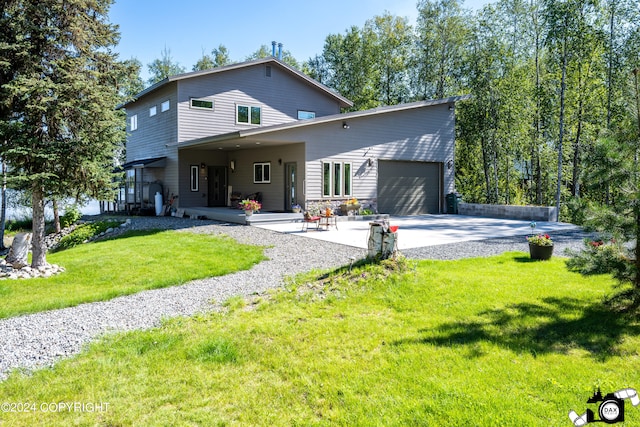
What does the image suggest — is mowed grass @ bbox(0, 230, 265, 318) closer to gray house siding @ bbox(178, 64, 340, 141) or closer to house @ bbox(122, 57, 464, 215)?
house @ bbox(122, 57, 464, 215)

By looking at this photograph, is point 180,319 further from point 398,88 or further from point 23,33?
point 398,88

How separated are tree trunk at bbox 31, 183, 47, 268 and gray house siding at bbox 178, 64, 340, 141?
8.69 m

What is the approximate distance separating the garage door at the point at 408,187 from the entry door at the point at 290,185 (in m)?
3.49

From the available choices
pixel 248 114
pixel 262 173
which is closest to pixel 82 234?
pixel 262 173

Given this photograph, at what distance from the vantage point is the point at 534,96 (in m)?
19.7

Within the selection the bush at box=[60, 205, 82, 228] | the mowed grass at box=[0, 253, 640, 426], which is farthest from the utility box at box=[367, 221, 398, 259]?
the bush at box=[60, 205, 82, 228]

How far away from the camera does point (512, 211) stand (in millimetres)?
15484

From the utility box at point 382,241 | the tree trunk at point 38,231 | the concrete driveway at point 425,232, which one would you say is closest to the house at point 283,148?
the concrete driveway at point 425,232

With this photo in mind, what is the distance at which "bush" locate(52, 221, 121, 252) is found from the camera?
41.1ft

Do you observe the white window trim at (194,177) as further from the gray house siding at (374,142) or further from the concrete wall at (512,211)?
the concrete wall at (512,211)

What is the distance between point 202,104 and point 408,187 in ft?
28.8

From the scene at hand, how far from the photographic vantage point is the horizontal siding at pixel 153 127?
640 inches

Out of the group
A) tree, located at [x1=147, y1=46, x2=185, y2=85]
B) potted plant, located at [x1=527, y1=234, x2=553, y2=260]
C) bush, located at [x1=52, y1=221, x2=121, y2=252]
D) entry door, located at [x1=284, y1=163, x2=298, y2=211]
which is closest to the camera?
potted plant, located at [x1=527, y1=234, x2=553, y2=260]

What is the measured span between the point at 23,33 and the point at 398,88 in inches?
998
